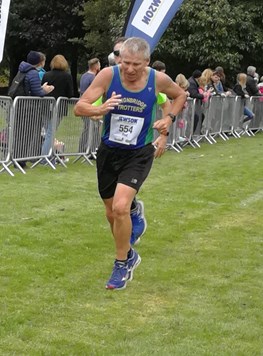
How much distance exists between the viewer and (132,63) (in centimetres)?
644

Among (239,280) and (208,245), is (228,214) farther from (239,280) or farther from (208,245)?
(239,280)

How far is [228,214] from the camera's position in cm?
1015

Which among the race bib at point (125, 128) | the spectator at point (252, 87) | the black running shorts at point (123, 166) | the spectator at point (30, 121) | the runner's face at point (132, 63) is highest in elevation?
the runner's face at point (132, 63)

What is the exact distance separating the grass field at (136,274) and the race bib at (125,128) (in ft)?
3.84

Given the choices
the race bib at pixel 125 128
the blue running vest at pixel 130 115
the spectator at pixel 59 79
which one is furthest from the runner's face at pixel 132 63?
the spectator at pixel 59 79

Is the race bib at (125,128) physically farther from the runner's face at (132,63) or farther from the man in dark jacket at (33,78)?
the man in dark jacket at (33,78)

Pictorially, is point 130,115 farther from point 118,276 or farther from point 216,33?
point 216,33

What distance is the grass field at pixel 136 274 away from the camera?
5289mm

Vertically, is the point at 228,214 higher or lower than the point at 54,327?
lower

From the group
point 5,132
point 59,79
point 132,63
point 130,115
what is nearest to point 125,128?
point 130,115

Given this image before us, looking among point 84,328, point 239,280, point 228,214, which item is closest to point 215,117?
point 228,214

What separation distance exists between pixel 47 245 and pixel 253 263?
1960 millimetres

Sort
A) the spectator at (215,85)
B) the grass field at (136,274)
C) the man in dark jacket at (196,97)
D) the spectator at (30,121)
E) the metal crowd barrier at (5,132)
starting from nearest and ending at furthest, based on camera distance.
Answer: the grass field at (136,274) → the metal crowd barrier at (5,132) → the spectator at (30,121) → the man in dark jacket at (196,97) → the spectator at (215,85)

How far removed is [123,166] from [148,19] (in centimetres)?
629
